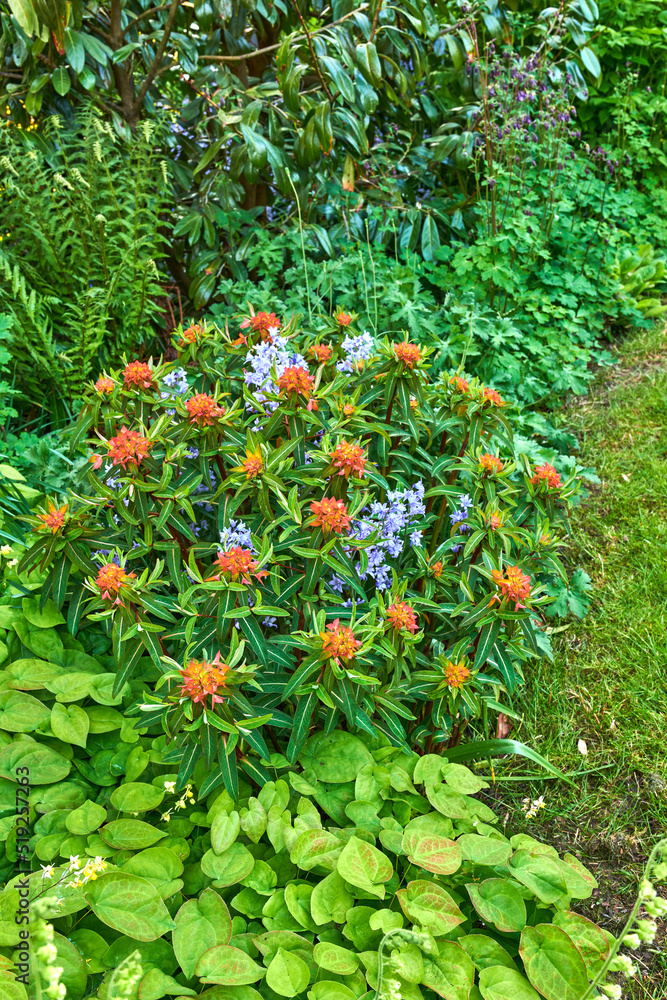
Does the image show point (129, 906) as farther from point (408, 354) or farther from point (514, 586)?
point (408, 354)

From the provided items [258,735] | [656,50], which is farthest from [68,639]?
[656,50]

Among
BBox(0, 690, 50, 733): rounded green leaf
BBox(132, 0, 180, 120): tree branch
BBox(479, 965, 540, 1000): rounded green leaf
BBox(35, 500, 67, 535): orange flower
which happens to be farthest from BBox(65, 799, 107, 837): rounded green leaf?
BBox(132, 0, 180, 120): tree branch

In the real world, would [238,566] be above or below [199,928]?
above

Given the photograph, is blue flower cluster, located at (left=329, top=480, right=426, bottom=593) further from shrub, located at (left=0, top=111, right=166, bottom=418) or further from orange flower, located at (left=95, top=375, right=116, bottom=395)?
shrub, located at (left=0, top=111, right=166, bottom=418)

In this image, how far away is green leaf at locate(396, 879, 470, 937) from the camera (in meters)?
1.43

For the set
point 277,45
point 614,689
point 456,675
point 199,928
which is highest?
point 277,45

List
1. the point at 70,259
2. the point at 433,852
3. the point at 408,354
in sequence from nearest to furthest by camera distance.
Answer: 1. the point at 433,852
2. the point at 408,354
3. the point at 70,259

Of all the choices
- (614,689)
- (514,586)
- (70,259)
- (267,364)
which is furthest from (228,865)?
(70,259)

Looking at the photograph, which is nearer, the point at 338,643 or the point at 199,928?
the point at 199,928

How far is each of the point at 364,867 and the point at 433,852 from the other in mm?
160

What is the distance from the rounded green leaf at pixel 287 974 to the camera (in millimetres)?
1300

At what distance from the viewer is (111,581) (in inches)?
62.3

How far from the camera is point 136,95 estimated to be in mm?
3510

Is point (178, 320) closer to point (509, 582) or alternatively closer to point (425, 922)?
point (509, 582)
